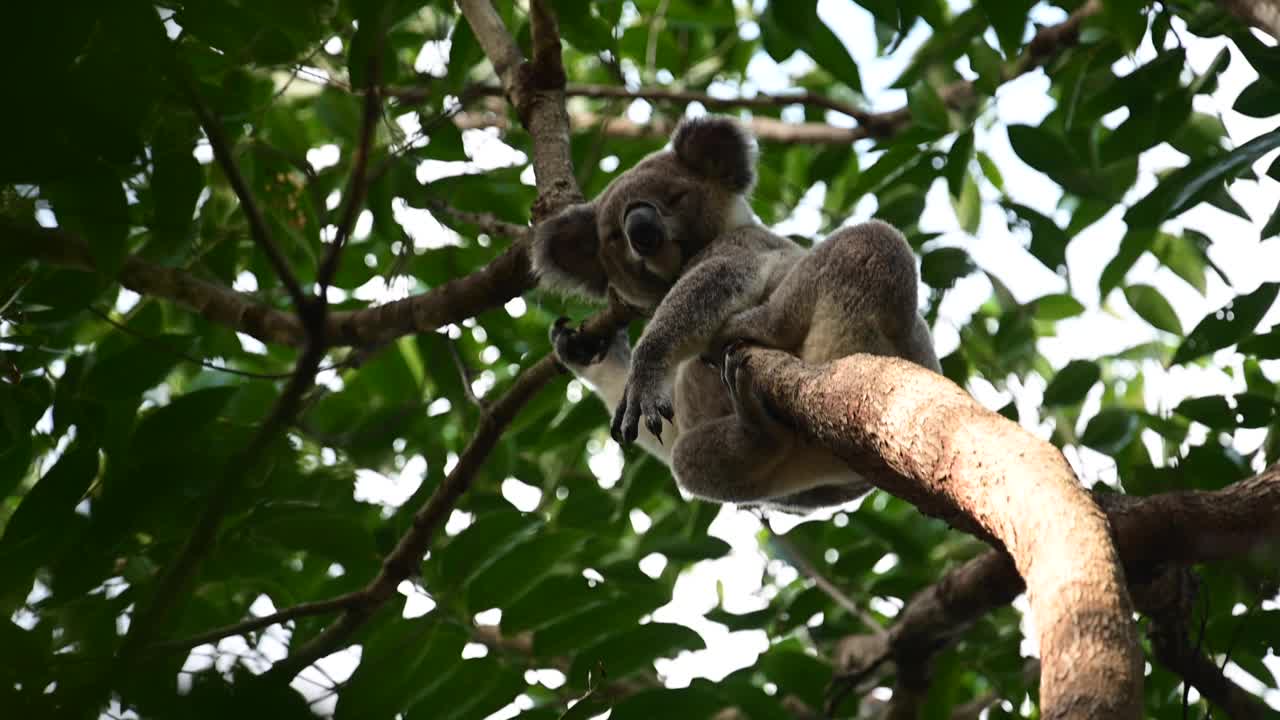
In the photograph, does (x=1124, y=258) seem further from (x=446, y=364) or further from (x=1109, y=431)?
(x=446, y=364)

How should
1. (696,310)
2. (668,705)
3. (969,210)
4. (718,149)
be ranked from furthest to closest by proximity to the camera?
(718,149), (969,210), (696,310), (668,705)

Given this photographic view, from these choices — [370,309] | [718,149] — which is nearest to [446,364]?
[370,309]

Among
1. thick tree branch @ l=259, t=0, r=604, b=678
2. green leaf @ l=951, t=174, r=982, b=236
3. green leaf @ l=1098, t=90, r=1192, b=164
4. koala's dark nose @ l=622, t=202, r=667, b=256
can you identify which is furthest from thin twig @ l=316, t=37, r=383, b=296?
green leaf @ l=951, t=174, r=982, b=236

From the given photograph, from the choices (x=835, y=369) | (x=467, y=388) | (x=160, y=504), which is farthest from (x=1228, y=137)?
(x=160, y=504)

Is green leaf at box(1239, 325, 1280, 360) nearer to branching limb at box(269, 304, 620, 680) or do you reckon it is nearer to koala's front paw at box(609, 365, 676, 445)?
koala's front paw at box(609, 365, 676, 445)

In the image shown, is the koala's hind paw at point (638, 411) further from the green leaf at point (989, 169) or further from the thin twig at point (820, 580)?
the green leaf at point (989, 169)

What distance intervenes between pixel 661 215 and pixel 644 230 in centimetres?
22

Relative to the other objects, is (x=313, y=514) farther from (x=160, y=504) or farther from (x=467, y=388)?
(x=467, y=388)

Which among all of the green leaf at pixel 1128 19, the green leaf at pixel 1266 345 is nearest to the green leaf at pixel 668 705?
the green leaf at pixel 1266 345

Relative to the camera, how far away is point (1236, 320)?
3072 millimetres

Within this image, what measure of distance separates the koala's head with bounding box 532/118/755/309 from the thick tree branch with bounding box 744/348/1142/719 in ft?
5.43

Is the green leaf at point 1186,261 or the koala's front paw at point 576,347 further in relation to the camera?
the green leaf at point 1186,261

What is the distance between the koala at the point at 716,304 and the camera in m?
3.19

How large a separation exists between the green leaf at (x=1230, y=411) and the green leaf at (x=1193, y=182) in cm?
64
